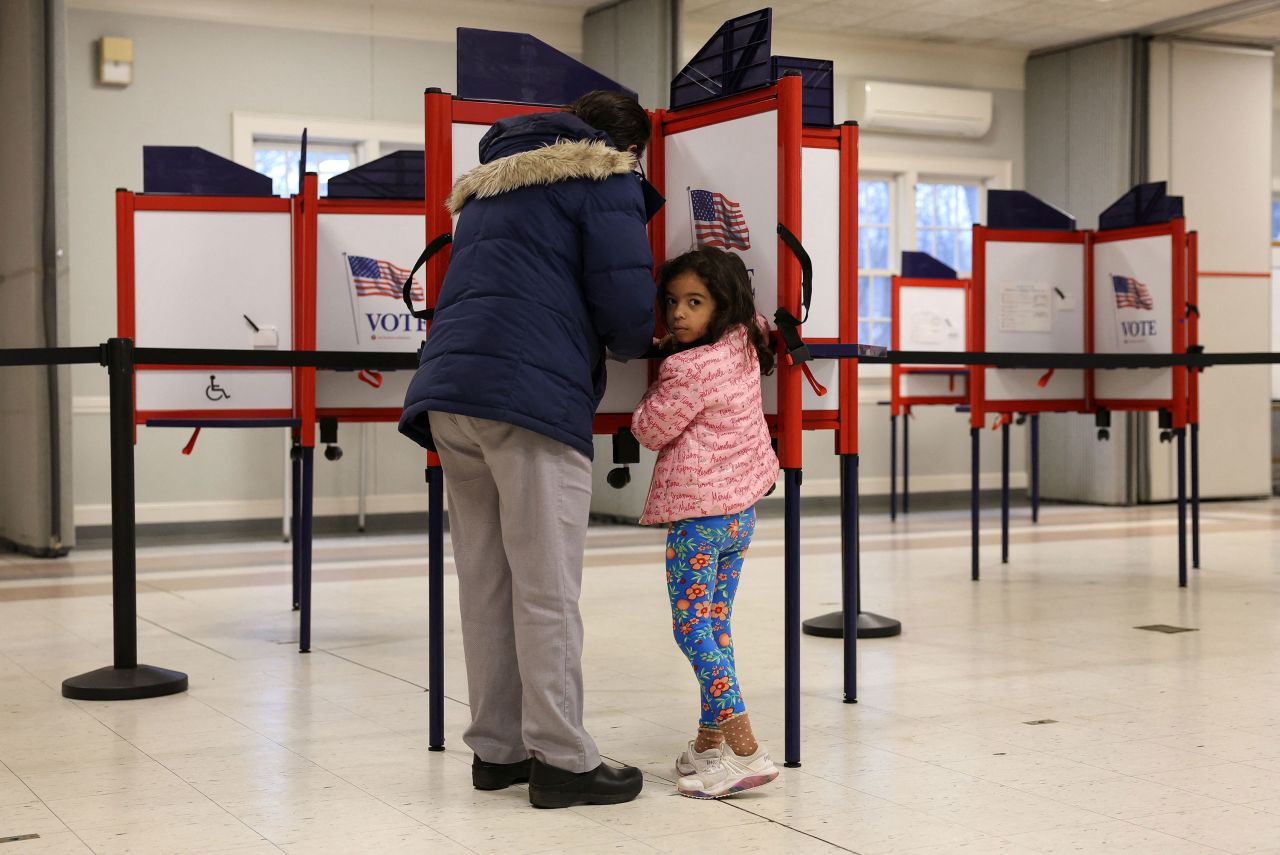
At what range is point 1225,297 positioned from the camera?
10883mm

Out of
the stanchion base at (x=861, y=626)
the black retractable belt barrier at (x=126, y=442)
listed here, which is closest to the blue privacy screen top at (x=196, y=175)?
the black retractable belt barrier at (x=126, y=442)

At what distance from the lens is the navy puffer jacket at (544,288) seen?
2.67m

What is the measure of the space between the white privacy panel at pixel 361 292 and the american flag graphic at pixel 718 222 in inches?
67.9

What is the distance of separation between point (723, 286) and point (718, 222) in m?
0.35

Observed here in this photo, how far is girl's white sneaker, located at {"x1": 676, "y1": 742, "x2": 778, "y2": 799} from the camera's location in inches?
113

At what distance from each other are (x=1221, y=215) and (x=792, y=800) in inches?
367

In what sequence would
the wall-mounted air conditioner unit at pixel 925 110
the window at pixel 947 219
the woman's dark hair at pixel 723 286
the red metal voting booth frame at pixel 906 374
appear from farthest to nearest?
1. the window at pixel 947 219
2. the wall-mounted air conditioner unit at pixel 925 110
3. the red metal voting booth frame at pixel 906 374
4. the woman's dark hair at pixel 723 286

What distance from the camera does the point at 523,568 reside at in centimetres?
273

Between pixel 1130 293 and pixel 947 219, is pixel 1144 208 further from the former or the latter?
pixel 947 219

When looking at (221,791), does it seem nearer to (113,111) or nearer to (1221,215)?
(113,111)

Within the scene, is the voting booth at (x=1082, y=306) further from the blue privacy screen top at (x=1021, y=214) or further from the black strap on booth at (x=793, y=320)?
the black strap on booth at (x=793, y=320)

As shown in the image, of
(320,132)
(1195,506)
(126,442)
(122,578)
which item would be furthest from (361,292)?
(320,132)

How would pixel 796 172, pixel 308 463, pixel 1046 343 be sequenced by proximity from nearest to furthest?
pixel 796 172 → pixel 308 463 → pixel 1046 343

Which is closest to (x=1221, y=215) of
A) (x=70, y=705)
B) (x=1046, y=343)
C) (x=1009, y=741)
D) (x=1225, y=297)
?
(x=1225, y=297)
